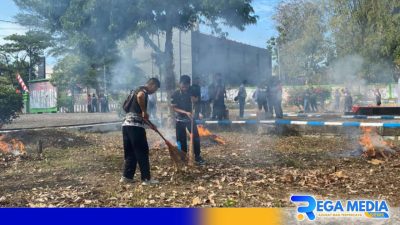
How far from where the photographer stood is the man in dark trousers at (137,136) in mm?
5906

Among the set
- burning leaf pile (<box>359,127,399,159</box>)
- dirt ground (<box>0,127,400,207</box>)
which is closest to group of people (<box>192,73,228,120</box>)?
dirt ground (<box>0,127,400,207</box>)

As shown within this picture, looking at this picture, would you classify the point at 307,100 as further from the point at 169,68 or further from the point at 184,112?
the point at 184,112

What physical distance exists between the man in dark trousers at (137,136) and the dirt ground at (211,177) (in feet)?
0.61

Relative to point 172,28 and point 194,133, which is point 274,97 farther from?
point 194,133

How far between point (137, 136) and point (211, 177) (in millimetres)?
1277

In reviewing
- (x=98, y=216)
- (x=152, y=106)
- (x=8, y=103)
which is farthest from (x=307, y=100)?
(x=98, y=216)

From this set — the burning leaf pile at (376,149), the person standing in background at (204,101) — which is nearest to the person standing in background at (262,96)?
the person standing in background at (204,101)

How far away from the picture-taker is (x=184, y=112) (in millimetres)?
7418

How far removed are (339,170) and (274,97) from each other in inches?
313

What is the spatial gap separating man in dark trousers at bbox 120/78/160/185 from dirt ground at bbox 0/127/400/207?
0.19 metres

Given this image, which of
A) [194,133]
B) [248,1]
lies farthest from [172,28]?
[194,133]

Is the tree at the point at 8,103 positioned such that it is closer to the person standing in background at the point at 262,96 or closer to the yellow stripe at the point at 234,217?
the person standing in background at the point at 262,96

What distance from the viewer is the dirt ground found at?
196 inches

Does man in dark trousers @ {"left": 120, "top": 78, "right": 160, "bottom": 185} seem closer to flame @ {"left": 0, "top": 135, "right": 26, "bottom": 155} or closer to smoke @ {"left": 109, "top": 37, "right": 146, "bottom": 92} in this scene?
flame @ {"left": 0, "top": 135, "right": 26, "bottom": 155}
